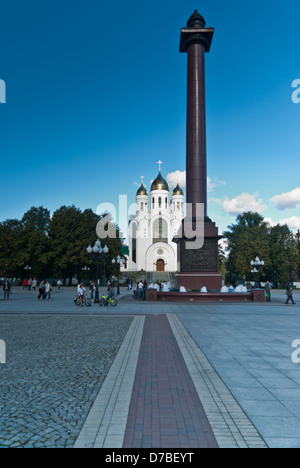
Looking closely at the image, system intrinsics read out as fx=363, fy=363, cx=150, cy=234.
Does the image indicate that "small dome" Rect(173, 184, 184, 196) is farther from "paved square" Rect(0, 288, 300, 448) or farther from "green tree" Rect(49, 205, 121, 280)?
"paved square" Rect(0, 288, 300, 448)

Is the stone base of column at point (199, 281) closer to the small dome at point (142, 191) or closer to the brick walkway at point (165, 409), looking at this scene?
the brick walkway at point (165, 409)

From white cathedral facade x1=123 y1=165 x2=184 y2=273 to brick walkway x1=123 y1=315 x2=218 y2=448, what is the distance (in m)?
70.4

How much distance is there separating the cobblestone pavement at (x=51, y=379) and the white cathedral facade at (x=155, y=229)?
66384 mm

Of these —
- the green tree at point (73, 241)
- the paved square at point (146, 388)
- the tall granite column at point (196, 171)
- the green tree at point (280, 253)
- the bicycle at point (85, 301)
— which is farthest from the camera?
the green tree at point (280, 253)

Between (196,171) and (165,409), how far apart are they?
22.3 meters

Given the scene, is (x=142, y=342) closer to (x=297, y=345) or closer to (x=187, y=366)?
(x=187, y=366)

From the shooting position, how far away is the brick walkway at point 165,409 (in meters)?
4.09

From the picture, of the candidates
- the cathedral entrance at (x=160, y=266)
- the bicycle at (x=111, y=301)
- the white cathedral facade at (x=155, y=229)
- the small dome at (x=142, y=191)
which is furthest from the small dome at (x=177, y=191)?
the bicycle at (x=111, y=301)

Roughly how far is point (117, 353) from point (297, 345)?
4564mm

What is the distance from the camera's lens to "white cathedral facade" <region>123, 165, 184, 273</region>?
78875 millimetres

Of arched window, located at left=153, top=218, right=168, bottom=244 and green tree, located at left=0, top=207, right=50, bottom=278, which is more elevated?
arched window, located at left=153, top=218, right=168, bottom=244

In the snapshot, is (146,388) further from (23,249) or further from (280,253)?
(280,253)
